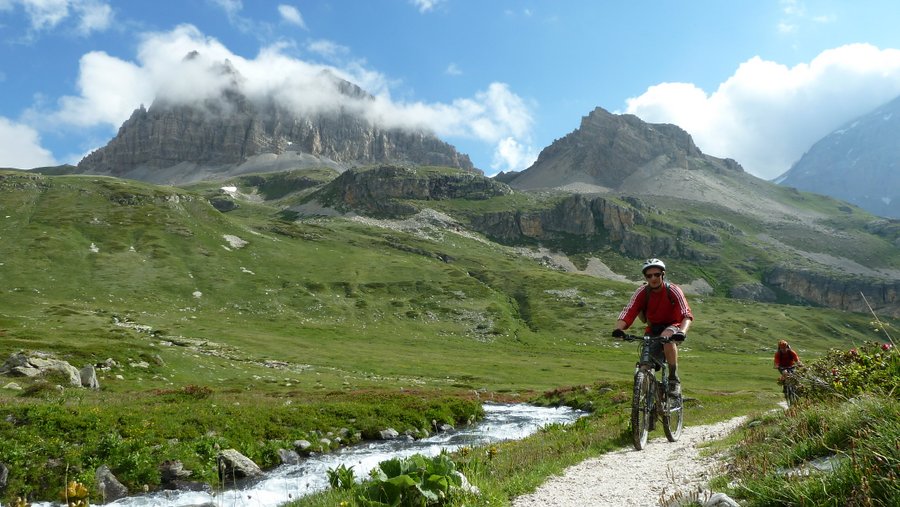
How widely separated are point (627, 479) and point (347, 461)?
14011 millimetres

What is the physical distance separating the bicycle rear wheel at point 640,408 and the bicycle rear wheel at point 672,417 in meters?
0.68

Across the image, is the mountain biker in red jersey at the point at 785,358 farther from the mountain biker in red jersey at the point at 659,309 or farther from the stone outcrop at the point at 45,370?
the stone outcrop at the point at 45,370

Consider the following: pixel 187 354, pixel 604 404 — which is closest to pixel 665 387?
pixel 604 404

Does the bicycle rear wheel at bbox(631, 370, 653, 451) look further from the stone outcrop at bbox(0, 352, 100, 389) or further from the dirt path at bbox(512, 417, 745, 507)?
the stone outcrop at bbox(0, 352, 100, 389)

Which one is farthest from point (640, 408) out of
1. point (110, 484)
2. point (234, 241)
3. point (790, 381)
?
point (234, 241)

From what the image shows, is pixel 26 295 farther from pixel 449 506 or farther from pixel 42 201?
pixel 449 506

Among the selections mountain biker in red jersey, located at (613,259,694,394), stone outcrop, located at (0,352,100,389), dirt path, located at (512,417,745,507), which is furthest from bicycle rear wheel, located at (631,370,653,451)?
stone outcrop, located at (0,352,100,389)

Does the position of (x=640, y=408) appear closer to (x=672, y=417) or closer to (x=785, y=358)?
(x=672, y=417)

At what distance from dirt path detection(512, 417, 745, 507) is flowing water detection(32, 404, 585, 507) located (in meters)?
3.39

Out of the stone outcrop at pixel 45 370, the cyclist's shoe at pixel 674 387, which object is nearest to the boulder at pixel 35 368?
the stone outcrop at pixel 45 370

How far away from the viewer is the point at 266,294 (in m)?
129

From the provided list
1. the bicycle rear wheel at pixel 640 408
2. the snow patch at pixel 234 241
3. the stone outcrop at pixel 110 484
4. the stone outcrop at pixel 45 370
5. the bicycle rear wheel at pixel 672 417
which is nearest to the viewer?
the bicycle rear wheel at pixel 640 408

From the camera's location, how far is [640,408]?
41.6 feet

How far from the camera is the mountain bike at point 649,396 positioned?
1239 centimetres
